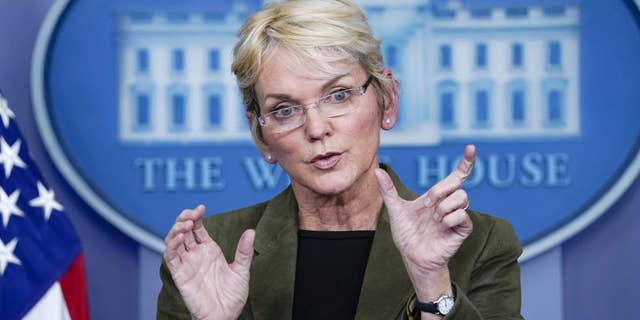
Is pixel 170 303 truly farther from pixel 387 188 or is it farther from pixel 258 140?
pixel 387 188

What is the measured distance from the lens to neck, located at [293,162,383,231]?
1918 mm

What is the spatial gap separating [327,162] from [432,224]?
0.28 meters

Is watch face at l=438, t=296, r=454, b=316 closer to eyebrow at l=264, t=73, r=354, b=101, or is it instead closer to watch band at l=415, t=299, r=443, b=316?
watch band at l=415, t=299, r=443, b=316

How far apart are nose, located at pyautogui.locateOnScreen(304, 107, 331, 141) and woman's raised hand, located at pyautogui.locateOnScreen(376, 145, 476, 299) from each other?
8.3 inches

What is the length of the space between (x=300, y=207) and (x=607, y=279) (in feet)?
3.58

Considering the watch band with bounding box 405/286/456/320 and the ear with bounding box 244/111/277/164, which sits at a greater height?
the ear with bounding box 244/111/277/164

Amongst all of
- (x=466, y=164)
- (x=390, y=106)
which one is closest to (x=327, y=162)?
(x=390, y=106)

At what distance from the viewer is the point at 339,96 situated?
1801 mm

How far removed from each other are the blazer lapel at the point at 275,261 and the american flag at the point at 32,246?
75cm

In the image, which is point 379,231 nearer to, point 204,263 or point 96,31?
point 204,263

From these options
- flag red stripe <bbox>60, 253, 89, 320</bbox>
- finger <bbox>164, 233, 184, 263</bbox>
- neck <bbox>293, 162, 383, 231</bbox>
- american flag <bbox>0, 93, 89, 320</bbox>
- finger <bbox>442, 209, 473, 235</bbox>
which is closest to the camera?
finger <bbox>442, 209, 473, 235</bbox>

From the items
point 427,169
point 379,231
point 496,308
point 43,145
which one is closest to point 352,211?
point 379,231

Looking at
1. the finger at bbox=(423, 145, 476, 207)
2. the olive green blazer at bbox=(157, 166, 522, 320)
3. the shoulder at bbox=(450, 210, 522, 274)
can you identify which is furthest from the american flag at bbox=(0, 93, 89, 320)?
the finger at bbox=(423, 145, 476, 207)

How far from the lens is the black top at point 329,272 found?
1857 mm
